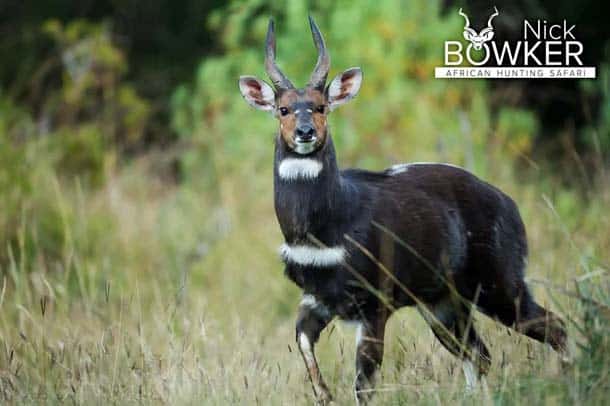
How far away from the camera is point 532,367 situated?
5.75m

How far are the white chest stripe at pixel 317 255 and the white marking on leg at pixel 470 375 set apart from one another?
86 centimetres

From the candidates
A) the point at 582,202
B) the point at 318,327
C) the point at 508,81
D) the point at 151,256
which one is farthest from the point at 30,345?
the point at 508,81

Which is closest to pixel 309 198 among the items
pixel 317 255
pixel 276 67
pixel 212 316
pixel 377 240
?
pixel 317 255

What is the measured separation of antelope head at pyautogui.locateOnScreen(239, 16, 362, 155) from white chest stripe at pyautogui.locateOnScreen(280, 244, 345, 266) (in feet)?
1.74

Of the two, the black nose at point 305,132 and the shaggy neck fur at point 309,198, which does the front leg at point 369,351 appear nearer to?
the shaggy neck fur at point 309,198

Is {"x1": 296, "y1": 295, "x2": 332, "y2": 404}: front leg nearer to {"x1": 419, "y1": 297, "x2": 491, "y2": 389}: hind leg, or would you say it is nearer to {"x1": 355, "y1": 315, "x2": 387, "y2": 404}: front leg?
{"x1": 355, "y1": 315, "x2": 387, "y2": 404}: front leg

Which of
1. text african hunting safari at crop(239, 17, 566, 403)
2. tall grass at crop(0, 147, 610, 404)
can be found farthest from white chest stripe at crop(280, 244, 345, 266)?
tall grass at crop(0, 147, 610, 404)

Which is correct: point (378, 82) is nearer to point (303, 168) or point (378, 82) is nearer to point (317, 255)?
point (303, 168)

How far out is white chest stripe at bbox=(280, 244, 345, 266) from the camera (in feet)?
21.1

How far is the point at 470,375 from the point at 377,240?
3.05 feet

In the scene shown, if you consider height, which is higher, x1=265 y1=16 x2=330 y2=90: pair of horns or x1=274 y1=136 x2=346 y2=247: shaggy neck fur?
x1=265 y1=16 x2=330 y2=90: pair of horns

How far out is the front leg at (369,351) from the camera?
631 centimetres

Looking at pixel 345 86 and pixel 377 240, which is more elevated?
pixel 345 86

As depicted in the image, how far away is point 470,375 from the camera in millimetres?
6148
